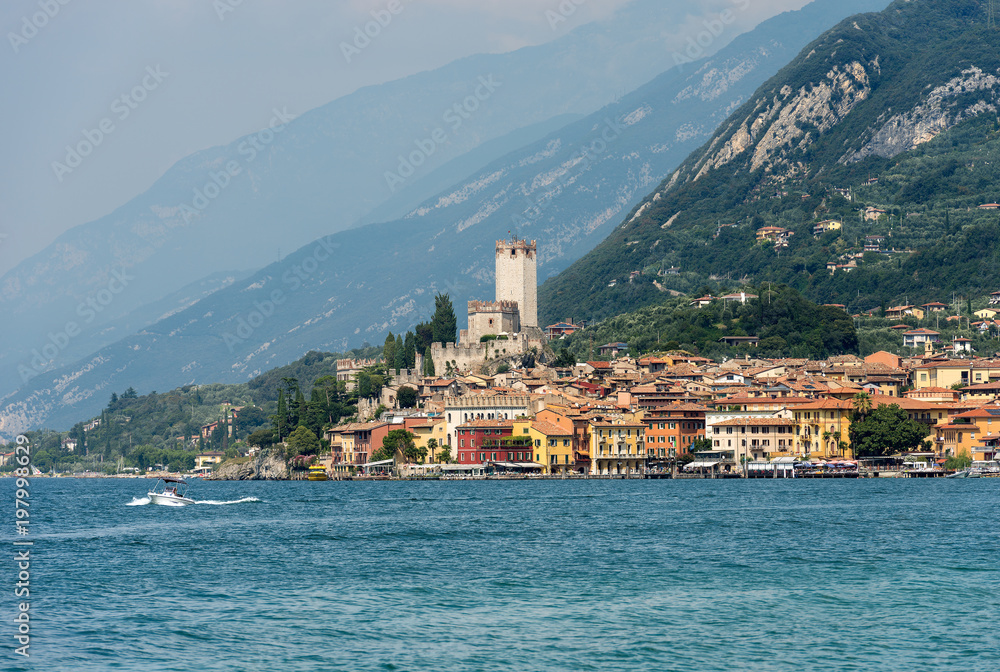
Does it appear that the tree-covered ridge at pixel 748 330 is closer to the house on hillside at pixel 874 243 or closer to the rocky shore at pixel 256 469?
the rocky shore at pixel 256 469

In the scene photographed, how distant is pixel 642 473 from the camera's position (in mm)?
90750

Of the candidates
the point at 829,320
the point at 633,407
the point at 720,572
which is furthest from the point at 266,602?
the point at 829,320

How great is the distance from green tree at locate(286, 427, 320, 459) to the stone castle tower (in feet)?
68.6

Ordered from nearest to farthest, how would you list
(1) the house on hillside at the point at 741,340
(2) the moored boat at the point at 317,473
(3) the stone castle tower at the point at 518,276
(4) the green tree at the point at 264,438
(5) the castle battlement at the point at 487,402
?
(5) the castle battlement at the point at 487,402 → (2) the moored boat at the point at 317,473 → (4) the green tree at the point at 264,438 → (3) the stone castle tower at the point at 518,276 → (1) the house on hillside at the point at 741,340

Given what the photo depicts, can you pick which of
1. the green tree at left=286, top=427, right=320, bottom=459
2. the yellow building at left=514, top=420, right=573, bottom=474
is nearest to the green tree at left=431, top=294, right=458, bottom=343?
the green tree at left=286, top=427, right=320, bottom=459

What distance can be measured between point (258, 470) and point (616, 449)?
36.1 m

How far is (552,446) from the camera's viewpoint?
92562 mm

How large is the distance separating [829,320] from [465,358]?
37878mm

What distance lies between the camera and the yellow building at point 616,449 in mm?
92625

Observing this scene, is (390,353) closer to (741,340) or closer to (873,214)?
(741,340)

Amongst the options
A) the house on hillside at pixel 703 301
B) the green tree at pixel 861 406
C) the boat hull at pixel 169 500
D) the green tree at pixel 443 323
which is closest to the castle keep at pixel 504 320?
the green tree at pixel 443 323

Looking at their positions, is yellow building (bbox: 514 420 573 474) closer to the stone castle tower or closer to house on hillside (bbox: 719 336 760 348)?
the stone castle tower

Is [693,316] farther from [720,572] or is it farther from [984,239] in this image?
[720,572]

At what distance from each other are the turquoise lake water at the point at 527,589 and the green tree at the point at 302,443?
145 ft
